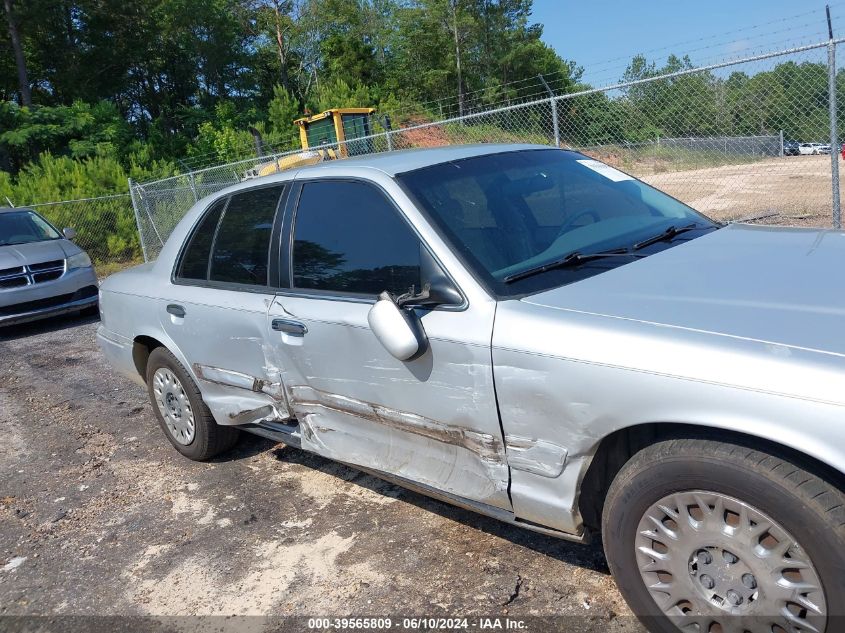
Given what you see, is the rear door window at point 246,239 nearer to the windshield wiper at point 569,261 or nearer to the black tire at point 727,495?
the windshield wiper at point 569,261

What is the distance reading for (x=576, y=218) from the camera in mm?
3273

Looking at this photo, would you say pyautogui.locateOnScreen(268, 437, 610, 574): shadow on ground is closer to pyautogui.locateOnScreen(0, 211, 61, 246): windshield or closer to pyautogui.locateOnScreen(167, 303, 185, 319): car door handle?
pyautogui.locateOnScreen(167, 303, 185, 319): car door handle

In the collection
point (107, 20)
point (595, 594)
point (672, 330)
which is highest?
point (107, 20)

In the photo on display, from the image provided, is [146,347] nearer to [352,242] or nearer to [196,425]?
[196,425]

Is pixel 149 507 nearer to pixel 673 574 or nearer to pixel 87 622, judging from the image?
pixel 87 622

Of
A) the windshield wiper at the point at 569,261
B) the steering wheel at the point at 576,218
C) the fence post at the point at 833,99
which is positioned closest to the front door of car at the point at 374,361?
the windshield wiper at the point at 569,261

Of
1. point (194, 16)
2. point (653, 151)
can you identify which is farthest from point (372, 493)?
point (194, 16)

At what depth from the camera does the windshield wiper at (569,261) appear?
9.22ft

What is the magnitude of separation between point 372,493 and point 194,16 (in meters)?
41.7

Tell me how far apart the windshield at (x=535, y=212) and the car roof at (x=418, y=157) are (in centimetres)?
5

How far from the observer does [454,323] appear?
2.70 meters

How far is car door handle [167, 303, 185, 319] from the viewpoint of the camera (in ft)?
13.3

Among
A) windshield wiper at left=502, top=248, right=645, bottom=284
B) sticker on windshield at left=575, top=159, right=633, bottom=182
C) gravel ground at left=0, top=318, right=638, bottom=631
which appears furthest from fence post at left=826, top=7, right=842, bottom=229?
gravel ground at left=0, top=318, right=638, bottom=631

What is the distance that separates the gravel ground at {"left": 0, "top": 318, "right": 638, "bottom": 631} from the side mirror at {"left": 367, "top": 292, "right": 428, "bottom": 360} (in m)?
1.02
